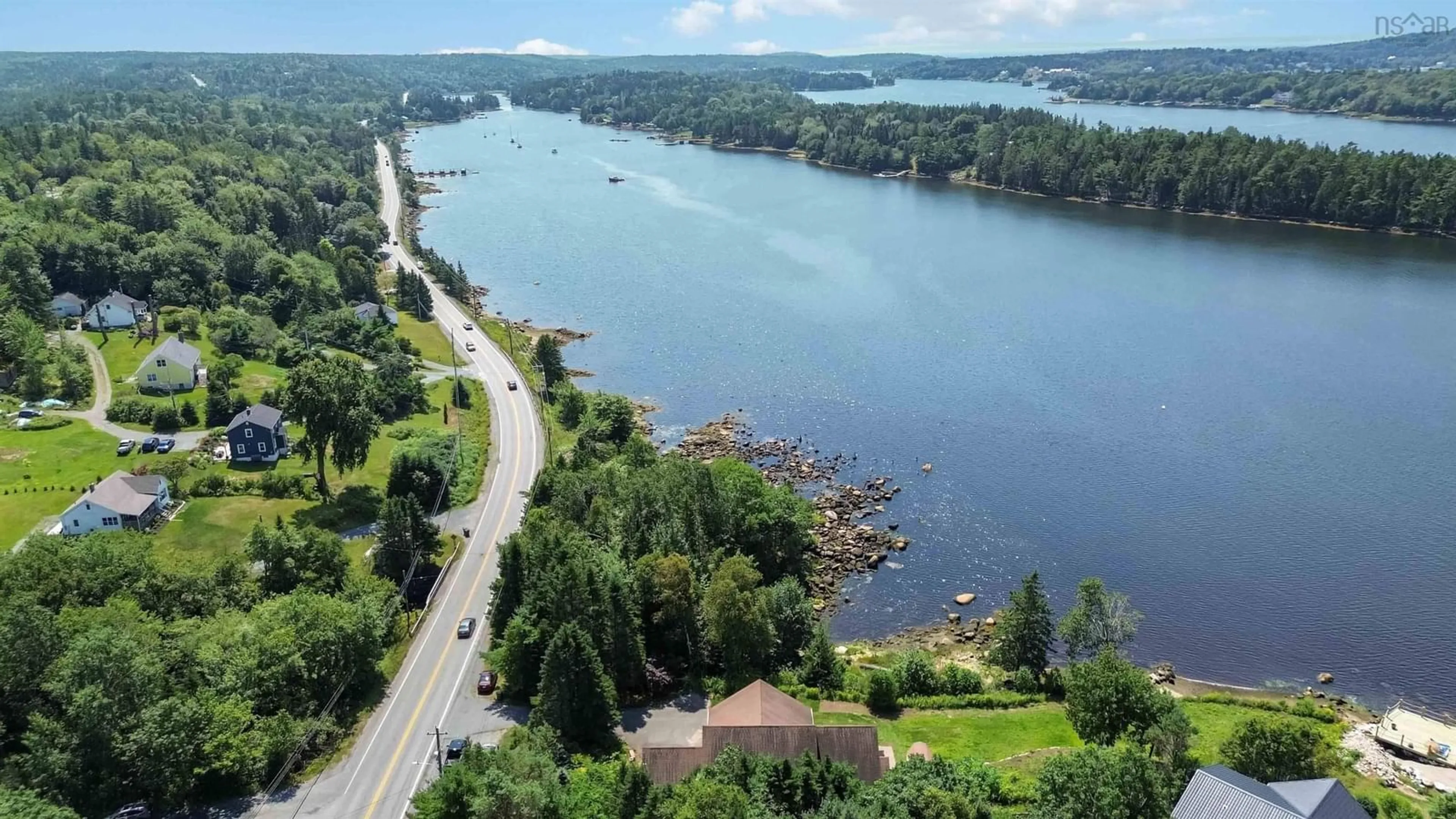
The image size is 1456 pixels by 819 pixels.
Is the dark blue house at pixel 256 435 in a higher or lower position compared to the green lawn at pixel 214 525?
higher

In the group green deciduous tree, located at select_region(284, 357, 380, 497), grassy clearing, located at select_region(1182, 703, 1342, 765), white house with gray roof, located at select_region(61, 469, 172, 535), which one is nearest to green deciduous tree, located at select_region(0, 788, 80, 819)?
white house with gray roof, located at select_region(61, 469, 172, 535)

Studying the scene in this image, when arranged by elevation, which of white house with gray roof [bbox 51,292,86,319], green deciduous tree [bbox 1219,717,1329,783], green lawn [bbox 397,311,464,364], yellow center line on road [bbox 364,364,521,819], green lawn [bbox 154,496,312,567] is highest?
white house with gray roof [bbox 51,292,86,319]

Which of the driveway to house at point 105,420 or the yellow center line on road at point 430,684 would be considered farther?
the driveway to house at point 105,420

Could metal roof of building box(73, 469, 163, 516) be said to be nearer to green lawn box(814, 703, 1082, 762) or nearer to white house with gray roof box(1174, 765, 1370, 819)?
green lawn box(814, 703, 1082, 762)

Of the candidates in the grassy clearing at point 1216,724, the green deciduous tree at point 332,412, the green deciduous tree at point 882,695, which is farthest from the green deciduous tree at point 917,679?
the green deciduous tree at point 332,412

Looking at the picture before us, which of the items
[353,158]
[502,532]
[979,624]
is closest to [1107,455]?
[979,624]

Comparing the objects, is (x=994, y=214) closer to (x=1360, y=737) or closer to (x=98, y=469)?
(x=1360, y=737)

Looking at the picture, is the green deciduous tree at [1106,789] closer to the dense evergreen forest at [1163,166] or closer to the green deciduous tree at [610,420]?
the green deciduous tree at [610,420]

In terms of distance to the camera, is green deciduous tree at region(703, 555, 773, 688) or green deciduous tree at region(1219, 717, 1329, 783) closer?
green deciduous tree at region(1219, 717, 1329, 783)
